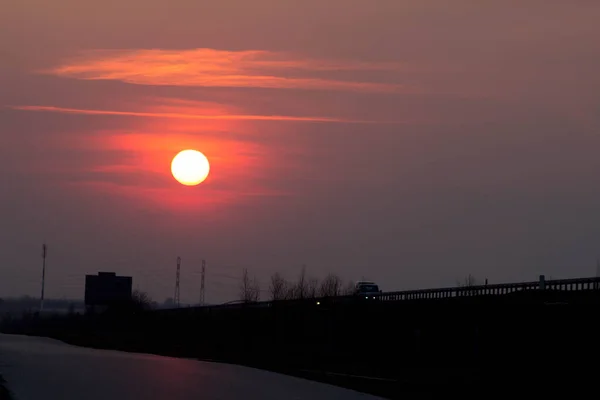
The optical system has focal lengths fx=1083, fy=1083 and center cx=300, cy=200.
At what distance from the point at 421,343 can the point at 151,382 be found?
19.2 metres

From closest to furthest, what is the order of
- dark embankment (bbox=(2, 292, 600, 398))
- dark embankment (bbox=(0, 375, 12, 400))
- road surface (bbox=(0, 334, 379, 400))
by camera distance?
dark embankment (bbox=(0, 375, 12, 400))
road surface (bbox=(0, 334, 379, 400))
dark embankment (bbox=(2, 292, 600, 398))

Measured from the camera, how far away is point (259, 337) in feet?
258

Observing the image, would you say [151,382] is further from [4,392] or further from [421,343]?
[421,343]

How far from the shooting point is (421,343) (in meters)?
56.9

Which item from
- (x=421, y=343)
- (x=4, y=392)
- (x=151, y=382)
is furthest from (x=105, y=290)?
(x=4, y=392)

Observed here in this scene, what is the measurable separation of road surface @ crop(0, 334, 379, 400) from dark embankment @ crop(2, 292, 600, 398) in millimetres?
2167

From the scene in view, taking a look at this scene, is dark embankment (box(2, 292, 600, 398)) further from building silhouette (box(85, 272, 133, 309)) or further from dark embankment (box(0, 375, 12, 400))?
building silhouette (box(85, 272, 133, 309))

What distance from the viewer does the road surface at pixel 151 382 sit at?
118ft

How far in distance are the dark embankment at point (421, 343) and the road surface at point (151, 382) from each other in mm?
2167

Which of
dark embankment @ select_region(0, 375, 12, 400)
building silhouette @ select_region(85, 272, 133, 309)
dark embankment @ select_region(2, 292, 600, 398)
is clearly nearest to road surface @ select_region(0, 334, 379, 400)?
→ dark embankment @ select_region(0, 375, 12, 400)

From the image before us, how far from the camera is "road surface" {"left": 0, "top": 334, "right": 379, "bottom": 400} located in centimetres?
3606

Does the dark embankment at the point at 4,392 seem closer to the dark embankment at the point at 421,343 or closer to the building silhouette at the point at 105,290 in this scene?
the dark embankment at the point at 421,343

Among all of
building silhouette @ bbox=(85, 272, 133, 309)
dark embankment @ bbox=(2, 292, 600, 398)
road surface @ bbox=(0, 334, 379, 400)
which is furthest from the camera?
building silhouette @ bbox=(85, 272, 133, 309)

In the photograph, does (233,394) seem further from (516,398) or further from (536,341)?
(536,341)
